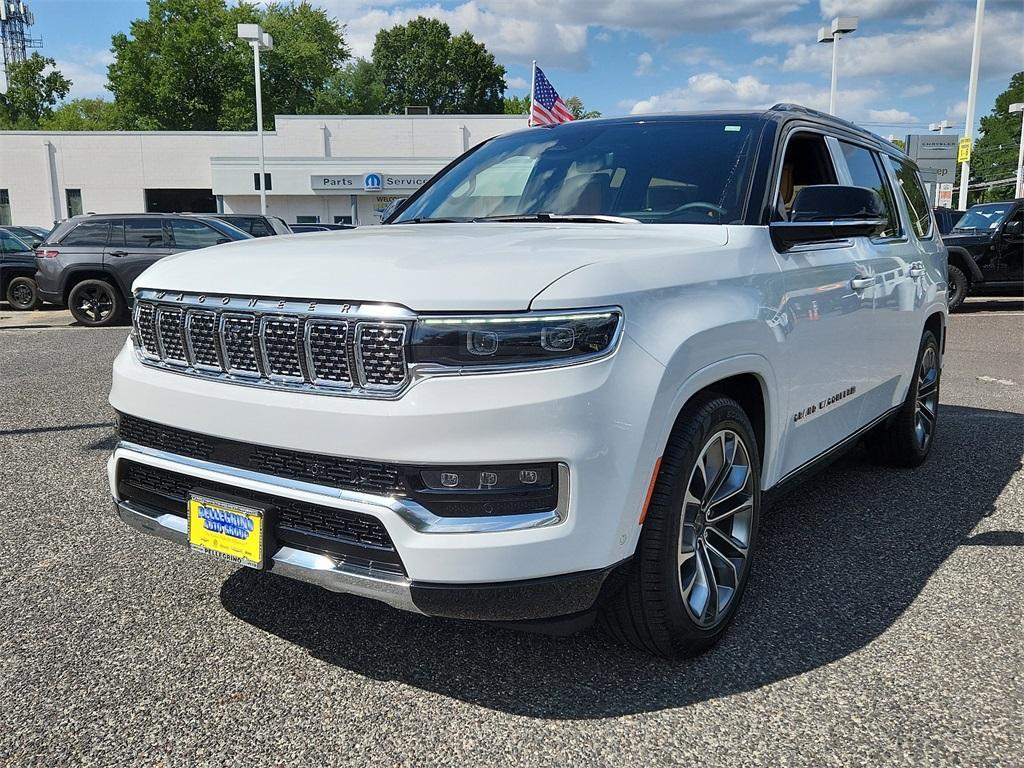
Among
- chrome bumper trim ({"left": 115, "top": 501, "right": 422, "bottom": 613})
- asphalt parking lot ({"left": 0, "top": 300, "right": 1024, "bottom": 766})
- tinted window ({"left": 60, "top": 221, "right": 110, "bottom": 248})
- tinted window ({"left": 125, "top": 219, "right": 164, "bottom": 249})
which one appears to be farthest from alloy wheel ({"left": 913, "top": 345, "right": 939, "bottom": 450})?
tinted window ({"left": 60, "top": 221, "right": 110, "bottom": 248})

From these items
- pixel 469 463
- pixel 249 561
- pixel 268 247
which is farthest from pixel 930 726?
pixel 268 247

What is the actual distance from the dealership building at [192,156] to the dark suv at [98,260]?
29.6 metres

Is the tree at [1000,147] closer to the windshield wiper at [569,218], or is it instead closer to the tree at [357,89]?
the tree at [357,89]

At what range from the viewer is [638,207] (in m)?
3.39

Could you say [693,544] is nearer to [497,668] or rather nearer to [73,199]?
[497,668]

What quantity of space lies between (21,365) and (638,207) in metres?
8.36

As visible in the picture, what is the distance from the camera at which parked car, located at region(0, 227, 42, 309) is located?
1529 cm

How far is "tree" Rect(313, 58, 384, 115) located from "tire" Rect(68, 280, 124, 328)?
209 feet

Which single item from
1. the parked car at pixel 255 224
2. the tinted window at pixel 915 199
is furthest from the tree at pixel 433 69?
the tinted window at pixel 915 199

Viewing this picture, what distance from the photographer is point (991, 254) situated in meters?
14.3

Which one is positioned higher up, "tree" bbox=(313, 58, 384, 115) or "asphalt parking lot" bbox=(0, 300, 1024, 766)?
"tree" bbox=(313, 58, 384, 115)

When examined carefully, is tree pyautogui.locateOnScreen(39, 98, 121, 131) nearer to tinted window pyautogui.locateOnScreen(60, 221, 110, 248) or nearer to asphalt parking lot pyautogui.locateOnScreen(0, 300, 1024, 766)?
tinted window pyautogui.locateOnScreen(60, 221, 110, 248)

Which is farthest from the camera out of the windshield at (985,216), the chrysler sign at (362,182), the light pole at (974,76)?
the chrysler sign at (362,182)

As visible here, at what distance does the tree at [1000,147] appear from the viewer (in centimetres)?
8475
